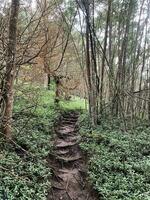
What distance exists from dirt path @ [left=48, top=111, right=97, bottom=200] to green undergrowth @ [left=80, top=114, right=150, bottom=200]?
9.2 inches

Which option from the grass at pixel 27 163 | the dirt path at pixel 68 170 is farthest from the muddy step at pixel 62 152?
the grass at pixel 27 163

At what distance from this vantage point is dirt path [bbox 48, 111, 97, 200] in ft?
17.3

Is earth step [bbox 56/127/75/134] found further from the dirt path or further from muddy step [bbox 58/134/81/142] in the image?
muddy step [bbox 58/134/81/142]

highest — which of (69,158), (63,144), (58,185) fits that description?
(63,144)

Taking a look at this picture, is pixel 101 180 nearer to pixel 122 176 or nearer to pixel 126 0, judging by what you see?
pixel 122 176

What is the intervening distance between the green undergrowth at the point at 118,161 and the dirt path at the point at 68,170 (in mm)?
232

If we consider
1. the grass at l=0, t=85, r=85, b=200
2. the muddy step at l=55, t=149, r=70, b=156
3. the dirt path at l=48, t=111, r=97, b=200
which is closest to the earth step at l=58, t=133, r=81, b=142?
the dirt path at l=48, t=111, r=97, b=200

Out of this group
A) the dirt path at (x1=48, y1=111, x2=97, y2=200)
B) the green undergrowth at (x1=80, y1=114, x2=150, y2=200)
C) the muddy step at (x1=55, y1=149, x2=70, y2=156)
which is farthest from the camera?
the muddy step at (x1=55, y1=149, x2=70, y2=156)

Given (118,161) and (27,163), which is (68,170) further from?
(27,163)

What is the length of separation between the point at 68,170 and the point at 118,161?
1.11 metres

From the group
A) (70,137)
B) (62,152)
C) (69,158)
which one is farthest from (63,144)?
(69,158)

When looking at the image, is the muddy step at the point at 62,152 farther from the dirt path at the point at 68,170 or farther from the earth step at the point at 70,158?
the earth step at the point at 70,158

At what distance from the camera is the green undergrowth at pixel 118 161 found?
16.6ft

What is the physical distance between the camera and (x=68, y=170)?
6.26 m
